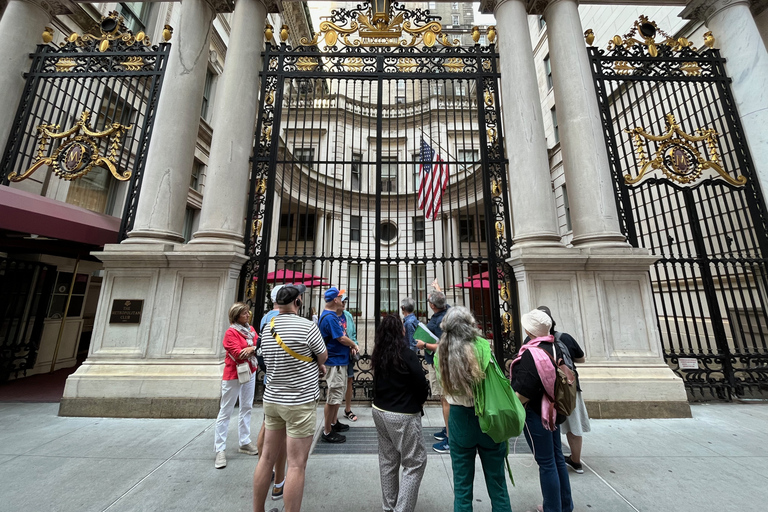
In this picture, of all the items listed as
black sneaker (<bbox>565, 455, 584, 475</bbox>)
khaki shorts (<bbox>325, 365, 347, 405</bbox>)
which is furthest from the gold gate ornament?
black sneaker (<bbox>565, 455, 584, 475</bbox>)

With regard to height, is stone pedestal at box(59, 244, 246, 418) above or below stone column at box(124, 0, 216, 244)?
below

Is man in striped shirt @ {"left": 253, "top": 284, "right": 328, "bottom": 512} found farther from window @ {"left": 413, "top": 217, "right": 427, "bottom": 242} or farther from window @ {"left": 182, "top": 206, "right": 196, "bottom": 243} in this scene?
window @ {"left": 182, "top": 206, "right": 196, "bottom": 243}

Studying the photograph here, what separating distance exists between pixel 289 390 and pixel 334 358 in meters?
1.86

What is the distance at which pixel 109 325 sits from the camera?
18.3 ft

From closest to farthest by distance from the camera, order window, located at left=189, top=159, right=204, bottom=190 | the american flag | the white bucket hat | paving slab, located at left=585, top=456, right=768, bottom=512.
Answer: the white bucket hat, paving slab, located at left=585, top=456, right=768, bottom=512, the american flag, window, located at left=189, top=159, right=204, bottom=190

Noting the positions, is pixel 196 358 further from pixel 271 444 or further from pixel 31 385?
pixel 31 385

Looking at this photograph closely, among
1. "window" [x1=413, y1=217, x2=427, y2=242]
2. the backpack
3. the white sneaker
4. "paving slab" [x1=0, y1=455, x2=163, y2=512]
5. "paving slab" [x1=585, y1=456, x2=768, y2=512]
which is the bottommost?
"paving slab" [x1=585, y1=456, x2=768, y2=512]

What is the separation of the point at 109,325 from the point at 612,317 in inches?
359

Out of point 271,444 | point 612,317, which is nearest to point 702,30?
point 612,317

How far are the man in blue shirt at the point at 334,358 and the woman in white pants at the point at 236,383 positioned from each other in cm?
97

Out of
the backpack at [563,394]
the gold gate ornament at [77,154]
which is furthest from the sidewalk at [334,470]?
the gold gate ornament at [77,154]

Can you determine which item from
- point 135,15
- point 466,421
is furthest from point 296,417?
point 135,15

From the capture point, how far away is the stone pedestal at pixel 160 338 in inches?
205

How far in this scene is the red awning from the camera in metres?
5.48
